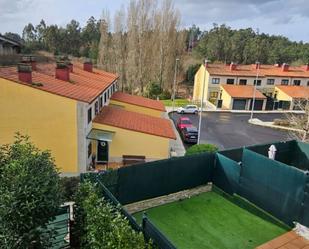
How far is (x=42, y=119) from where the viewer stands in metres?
18.2

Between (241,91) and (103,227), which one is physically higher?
(241,91)

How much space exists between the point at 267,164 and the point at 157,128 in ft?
35.8

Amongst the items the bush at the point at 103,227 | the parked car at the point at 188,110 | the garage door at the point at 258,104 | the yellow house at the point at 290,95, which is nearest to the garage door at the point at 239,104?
the garage door at the point at 258,104

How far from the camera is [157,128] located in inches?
902

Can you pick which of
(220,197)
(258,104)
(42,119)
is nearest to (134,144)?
(42,119)

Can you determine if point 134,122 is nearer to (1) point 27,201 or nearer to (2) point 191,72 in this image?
(1) point 27,201

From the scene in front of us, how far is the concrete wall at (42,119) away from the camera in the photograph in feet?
58.2

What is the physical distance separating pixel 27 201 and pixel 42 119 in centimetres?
1226

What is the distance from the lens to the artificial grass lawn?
1127 centimetres

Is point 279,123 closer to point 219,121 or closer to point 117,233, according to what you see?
point 219,121

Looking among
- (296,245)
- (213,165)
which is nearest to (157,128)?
(213,165)

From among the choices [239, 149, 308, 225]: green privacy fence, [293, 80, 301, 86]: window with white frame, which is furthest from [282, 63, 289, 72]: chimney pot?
[239, 149, 308, 225]: green privacy fence

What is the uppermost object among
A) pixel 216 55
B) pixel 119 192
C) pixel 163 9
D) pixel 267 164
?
pixel 163 9

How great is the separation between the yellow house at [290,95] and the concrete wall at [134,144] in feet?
112
